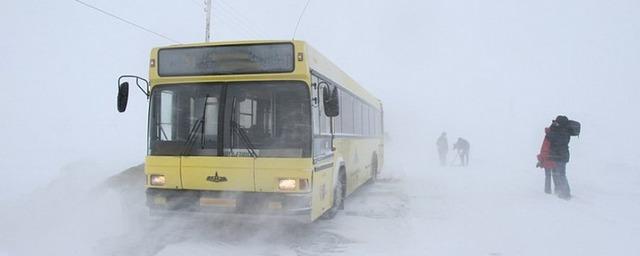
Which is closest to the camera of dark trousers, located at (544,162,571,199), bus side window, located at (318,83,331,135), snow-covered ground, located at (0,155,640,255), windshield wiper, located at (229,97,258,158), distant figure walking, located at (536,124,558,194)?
snow-covered ground, located at (0,155,640,255)

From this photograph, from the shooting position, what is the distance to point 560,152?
1183 centimetres

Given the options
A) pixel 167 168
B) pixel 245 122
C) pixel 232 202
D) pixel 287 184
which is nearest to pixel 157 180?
pixel 167 168

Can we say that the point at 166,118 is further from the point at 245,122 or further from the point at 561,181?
the point at 561,181

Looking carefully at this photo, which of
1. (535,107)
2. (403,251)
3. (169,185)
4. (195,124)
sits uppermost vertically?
(535,107)

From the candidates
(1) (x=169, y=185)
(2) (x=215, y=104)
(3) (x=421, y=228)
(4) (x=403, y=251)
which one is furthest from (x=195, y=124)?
(3) (x=421, y=228)

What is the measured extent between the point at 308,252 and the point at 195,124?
2.44m

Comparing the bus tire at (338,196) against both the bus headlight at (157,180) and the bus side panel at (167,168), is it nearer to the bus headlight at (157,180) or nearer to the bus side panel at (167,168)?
the bus side panel at (167,168)

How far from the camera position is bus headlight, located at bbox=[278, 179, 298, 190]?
23.7 feet

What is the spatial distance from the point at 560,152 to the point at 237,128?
7929 millimetres

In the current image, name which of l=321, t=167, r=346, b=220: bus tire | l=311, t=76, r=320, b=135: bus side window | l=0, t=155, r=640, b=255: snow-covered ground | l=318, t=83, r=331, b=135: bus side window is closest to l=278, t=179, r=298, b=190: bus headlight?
l=0, t=155, r=640, b=255: snow-covered ground

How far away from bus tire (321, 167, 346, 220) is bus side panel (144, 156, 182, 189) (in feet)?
8.91

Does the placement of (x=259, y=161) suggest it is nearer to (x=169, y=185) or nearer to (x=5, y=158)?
(x=169, y=185)

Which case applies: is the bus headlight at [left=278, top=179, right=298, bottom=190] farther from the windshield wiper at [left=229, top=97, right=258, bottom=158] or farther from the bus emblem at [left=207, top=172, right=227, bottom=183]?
the bus emblem at [left=207, top=172, right=227, bottom=183]

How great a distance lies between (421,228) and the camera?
8.69m
